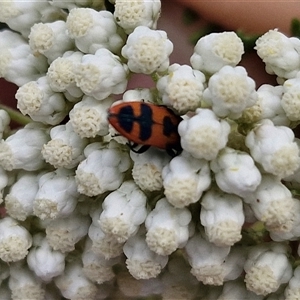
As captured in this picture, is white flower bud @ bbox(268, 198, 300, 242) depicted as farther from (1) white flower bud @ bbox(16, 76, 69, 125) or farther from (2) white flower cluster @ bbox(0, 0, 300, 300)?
(1) white flower bud @ bbox(16, 76, 69, 125)

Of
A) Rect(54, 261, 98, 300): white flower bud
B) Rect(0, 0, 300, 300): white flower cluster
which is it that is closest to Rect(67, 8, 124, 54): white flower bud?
Rect(0, 0, 300, 300): white flower cluster

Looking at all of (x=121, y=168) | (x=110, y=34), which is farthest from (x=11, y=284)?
(x=110, y=34)

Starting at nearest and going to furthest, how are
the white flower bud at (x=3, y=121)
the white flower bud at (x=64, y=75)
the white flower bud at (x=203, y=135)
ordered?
the white flower bud at (x=203, y=135) < the white flower bud at (x=64, y=75) < the white flower bud at (x=3, y=121)

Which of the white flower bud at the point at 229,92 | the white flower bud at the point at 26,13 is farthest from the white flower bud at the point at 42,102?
the white flower bud at the point at 229,92

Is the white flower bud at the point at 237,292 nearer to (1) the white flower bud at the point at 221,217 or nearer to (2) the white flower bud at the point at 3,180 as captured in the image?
(1) the white flower bud at the point at 221,217

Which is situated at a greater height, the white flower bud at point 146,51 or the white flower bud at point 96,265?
the white flower bud at point 146,51

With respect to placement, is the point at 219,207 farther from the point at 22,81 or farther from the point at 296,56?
the point at 22,81
